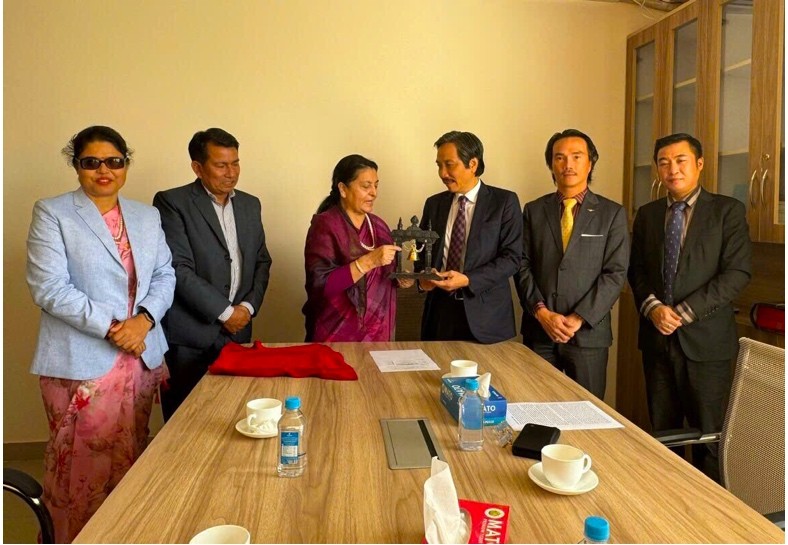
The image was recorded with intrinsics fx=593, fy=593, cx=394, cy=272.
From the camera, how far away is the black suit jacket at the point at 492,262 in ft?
8.70

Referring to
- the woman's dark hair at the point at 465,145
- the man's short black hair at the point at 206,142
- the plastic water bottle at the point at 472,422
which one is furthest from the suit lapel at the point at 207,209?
the plastic water bottle at the point at 472,422

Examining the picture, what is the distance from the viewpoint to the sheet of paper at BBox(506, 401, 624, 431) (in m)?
1.60

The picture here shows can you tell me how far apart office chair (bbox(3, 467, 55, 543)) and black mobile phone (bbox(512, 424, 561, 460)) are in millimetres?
1220

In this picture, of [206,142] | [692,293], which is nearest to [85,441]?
[206,142]

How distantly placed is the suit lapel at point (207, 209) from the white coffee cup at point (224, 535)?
6.11ft

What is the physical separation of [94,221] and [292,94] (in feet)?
5.42

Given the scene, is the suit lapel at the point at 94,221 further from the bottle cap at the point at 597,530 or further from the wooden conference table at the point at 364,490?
the bottle cap at the point at 597,530

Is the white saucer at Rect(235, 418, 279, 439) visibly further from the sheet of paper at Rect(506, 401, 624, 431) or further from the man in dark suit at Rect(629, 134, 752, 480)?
the man in dark suit at Rect(629, 134, 752, 480)

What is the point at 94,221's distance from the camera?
2.24 meters

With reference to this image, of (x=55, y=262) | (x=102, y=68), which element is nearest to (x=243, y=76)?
(x=102, y=68)

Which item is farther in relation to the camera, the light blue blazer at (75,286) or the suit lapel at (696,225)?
the suit lapel at (696,225)

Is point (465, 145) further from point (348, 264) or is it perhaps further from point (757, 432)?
point (757, 432)

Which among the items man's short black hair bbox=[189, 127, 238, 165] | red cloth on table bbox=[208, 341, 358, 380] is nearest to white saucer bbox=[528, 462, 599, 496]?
red cloth on table bbox=[208, 341, 358, 380]

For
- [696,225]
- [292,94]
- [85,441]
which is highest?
[292,94]
